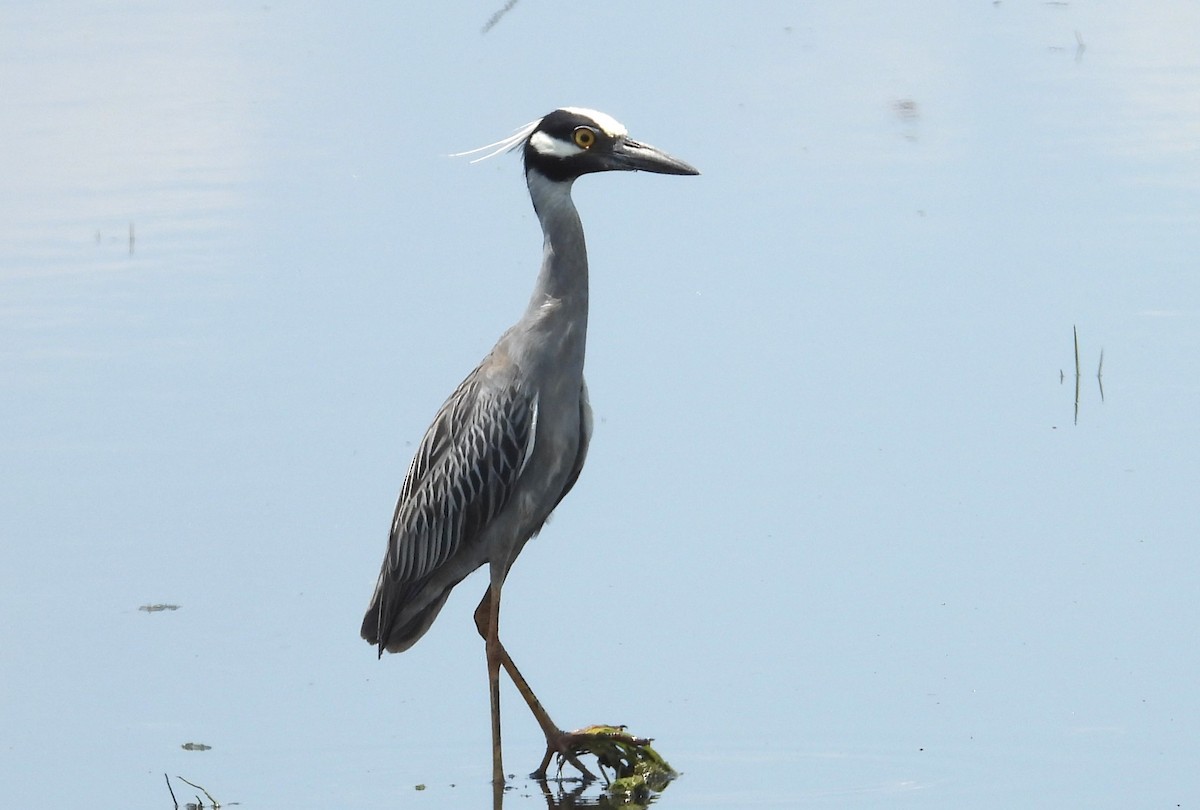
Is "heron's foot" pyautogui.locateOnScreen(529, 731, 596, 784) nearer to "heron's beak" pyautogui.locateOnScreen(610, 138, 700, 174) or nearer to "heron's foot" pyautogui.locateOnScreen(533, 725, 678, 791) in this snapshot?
"heron's foot" pyautogui.locateOnScreen(533, 725, 678, 791)

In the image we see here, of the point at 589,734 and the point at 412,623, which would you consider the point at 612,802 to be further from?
the point at 412,623

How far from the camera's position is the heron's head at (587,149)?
8.40 m

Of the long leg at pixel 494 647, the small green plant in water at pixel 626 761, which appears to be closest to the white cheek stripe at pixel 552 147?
the long leg at pixel 494 647

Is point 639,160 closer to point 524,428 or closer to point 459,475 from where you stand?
point 524,428

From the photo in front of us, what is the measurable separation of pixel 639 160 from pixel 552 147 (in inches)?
12.4

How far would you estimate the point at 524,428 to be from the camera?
8.41m

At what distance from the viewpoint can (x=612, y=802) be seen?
843 cm

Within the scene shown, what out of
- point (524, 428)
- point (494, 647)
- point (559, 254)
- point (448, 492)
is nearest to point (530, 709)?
point (494, 647)

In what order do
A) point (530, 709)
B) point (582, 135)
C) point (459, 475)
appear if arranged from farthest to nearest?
point (530, 709), point (459, 475), point (582, 135)

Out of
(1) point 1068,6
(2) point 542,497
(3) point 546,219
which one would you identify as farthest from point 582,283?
(1) point 1068,6

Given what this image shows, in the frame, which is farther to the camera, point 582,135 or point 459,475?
point 459,475

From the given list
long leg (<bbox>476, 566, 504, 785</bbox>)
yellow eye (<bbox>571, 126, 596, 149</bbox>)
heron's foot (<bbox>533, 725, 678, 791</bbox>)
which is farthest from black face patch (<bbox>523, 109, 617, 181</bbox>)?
heron's foot (<bbox>533, 725, 678, 791</bbox>)

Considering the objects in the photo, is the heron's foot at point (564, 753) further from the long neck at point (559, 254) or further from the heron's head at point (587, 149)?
the heron's head at point (587, 149)

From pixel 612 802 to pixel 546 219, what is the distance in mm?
2110
